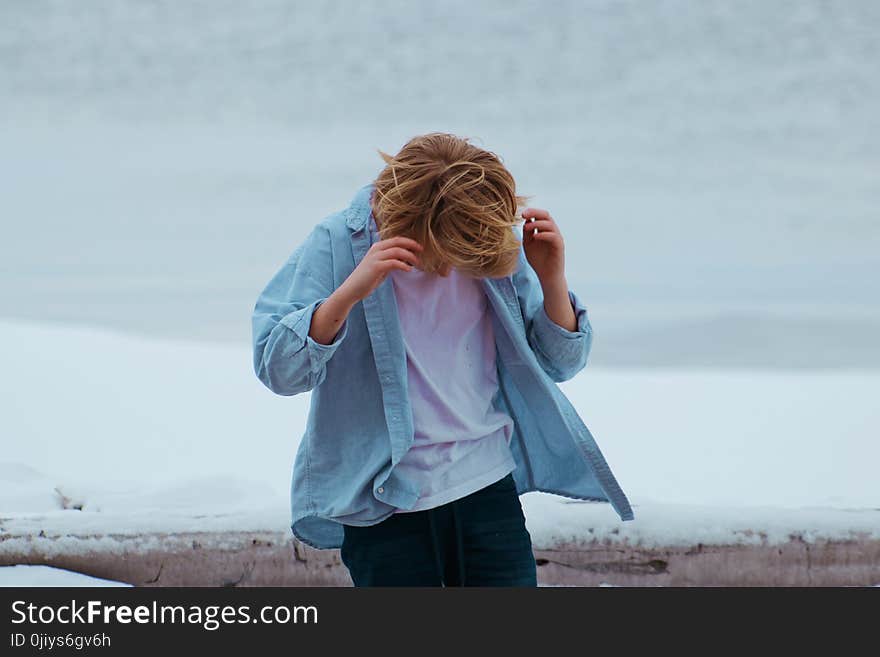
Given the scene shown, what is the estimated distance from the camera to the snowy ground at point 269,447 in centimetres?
173

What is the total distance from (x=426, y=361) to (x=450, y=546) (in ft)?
0.71

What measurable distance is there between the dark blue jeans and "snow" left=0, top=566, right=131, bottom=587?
0.66m

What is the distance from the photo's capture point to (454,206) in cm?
111

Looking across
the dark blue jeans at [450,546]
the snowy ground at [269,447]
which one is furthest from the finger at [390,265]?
the snowy ground at [269,447]

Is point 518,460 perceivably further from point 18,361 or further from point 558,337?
point 18,361

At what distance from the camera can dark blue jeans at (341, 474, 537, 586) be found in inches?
47.3

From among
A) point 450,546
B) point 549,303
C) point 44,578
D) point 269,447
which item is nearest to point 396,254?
point 549,303

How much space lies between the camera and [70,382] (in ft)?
11.8

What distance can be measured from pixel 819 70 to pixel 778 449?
3.53 meters

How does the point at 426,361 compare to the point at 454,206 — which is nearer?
the point at 454,206

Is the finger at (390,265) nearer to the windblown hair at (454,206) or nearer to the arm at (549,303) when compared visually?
the windblown hair at (454,206)

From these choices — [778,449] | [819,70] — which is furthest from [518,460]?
[819,70]

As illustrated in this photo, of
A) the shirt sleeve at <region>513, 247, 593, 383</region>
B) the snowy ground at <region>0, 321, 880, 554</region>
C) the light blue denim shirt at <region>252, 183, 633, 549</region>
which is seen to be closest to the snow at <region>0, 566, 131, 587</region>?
the snowy ground at <region>0, 321, 880, 554</region>

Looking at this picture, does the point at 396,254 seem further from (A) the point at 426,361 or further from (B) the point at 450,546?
(B) the point at 450,546
